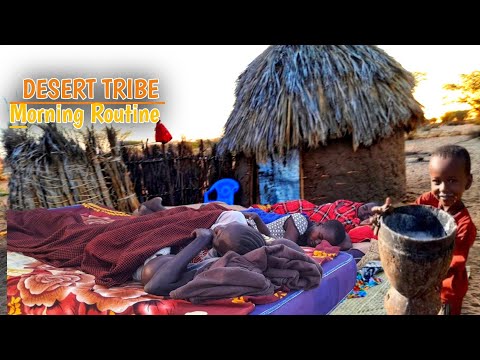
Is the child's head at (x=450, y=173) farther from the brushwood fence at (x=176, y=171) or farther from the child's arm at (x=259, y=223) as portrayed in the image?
the brushwood fence at (x=176, y=171)

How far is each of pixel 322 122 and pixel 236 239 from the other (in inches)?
48.5

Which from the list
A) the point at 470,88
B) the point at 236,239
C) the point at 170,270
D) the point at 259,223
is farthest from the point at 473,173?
the point at 170,270

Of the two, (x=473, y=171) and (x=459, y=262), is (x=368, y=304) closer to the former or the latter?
(x=459, y=262)

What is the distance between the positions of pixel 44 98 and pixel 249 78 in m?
Answer: 1.58

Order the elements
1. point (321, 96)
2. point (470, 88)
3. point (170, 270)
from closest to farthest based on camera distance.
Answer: point (170, 270) < point (470, 88) < point (321, 96)

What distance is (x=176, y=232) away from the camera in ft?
12.0

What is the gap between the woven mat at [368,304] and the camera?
339 centimetres

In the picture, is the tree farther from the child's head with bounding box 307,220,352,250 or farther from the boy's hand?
the boy's hand

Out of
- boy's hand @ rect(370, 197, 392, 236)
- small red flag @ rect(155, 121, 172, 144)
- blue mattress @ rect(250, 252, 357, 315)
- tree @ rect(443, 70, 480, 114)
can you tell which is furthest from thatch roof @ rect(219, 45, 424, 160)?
boy's hand @ rect(370, 197, 392, 236)

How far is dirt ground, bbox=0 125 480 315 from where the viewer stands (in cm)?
346

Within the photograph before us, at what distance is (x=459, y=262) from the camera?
9.64 feet

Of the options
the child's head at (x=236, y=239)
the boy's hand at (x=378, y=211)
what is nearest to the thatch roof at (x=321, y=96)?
the child's head at (x=236, y=239)
